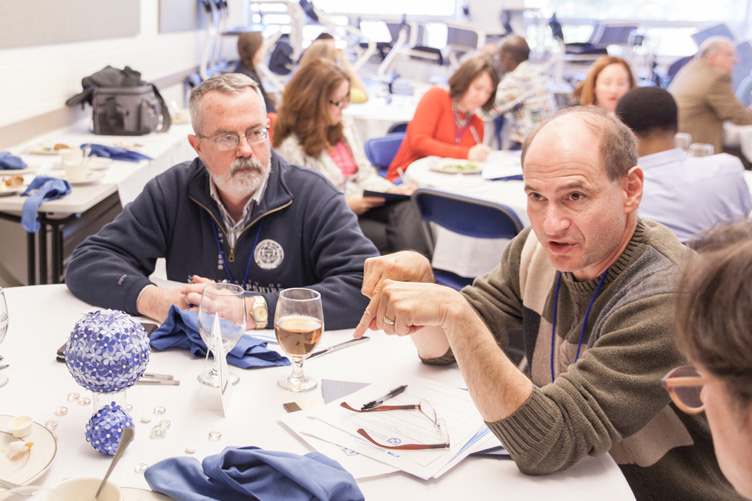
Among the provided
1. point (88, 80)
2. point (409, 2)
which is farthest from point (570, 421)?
point (409, 2)

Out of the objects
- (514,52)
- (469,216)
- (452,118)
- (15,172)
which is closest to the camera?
(469,216)

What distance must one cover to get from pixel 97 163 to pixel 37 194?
0.69 meters

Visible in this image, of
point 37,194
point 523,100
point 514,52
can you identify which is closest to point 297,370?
point 37,194

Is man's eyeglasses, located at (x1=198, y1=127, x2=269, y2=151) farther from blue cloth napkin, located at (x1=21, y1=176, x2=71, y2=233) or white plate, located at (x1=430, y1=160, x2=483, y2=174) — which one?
white plate, located at (x1=430, y1=160, x2=483, y2=174)

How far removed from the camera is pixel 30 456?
3.39 ft

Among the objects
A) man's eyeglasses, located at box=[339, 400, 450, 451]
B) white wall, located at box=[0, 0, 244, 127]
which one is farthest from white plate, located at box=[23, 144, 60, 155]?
man's eyeglasses, located at box=[339, 400, 450, 451]

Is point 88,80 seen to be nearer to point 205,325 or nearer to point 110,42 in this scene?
point 110,42

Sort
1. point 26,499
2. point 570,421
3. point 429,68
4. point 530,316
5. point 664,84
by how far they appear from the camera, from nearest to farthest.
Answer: point 26,499 → point 570,421 → point 530,316 → point 664,84 → point 429,68

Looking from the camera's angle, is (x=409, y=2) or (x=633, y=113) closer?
(x=633, y=113)

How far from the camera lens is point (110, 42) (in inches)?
203

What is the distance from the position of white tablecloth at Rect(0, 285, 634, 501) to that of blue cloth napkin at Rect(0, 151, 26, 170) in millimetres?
1797

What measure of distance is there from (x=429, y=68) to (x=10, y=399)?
29.6 feet

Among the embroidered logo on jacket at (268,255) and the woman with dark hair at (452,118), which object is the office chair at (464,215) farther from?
the woman with dark hair at (452,118)

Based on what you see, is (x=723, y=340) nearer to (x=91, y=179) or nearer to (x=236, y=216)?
(x=236, y=216)
